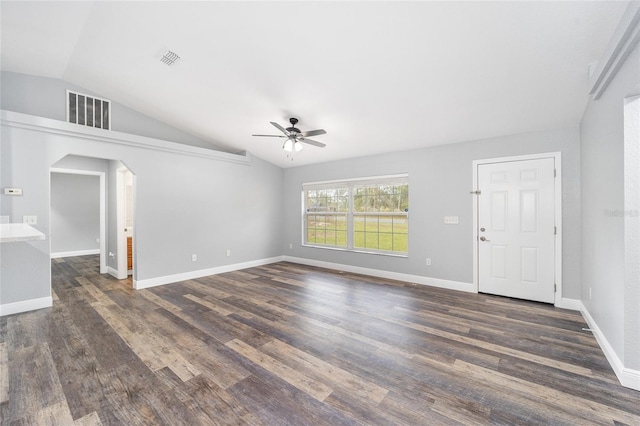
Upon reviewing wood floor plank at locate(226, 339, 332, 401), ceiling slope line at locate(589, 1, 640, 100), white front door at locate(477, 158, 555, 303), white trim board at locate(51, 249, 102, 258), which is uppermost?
ceiling slope line at locate(589, 1, 640, 100)

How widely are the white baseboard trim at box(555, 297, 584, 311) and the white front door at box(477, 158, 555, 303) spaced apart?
0.10 metres

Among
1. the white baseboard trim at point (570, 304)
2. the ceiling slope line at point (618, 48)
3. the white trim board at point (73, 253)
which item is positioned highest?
the ceiling slope line at point (618, 48)

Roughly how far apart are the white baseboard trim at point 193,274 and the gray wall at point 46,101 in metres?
2.67

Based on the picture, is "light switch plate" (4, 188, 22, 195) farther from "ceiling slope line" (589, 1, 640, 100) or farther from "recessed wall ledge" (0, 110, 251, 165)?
"ceiling slope line" (589, 1, 640, 100)

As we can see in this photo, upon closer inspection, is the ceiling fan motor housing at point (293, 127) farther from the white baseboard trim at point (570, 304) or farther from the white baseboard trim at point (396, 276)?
the white baseboard trim at point (570, 304)

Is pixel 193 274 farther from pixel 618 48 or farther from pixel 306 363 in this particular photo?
pixel 618 48

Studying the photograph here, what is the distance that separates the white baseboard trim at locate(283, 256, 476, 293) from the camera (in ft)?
14.2

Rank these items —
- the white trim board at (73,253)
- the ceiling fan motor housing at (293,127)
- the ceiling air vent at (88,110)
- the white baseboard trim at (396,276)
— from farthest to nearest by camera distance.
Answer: the white trim board at (73,253)
the white baseboard trim at (396,276)
the ceiling air vent at (88,110)
the ceiling fan motor housing at (293,127)

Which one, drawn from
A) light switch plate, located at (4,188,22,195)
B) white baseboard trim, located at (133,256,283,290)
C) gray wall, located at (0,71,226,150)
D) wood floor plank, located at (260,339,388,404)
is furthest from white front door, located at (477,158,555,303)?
light switch plate, located at (4,188,22,195)

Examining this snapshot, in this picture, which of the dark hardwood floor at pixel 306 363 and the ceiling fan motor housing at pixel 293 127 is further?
the ceiling fan motor housing at pixel 293 127

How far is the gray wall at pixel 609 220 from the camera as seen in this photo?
6.48 ft

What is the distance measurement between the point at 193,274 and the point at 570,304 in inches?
240

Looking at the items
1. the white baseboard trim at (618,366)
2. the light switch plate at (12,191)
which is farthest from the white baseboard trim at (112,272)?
the white baseboard trim at (618,366)

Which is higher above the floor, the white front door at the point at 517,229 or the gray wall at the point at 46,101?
the gray wall at the point at 46,101
